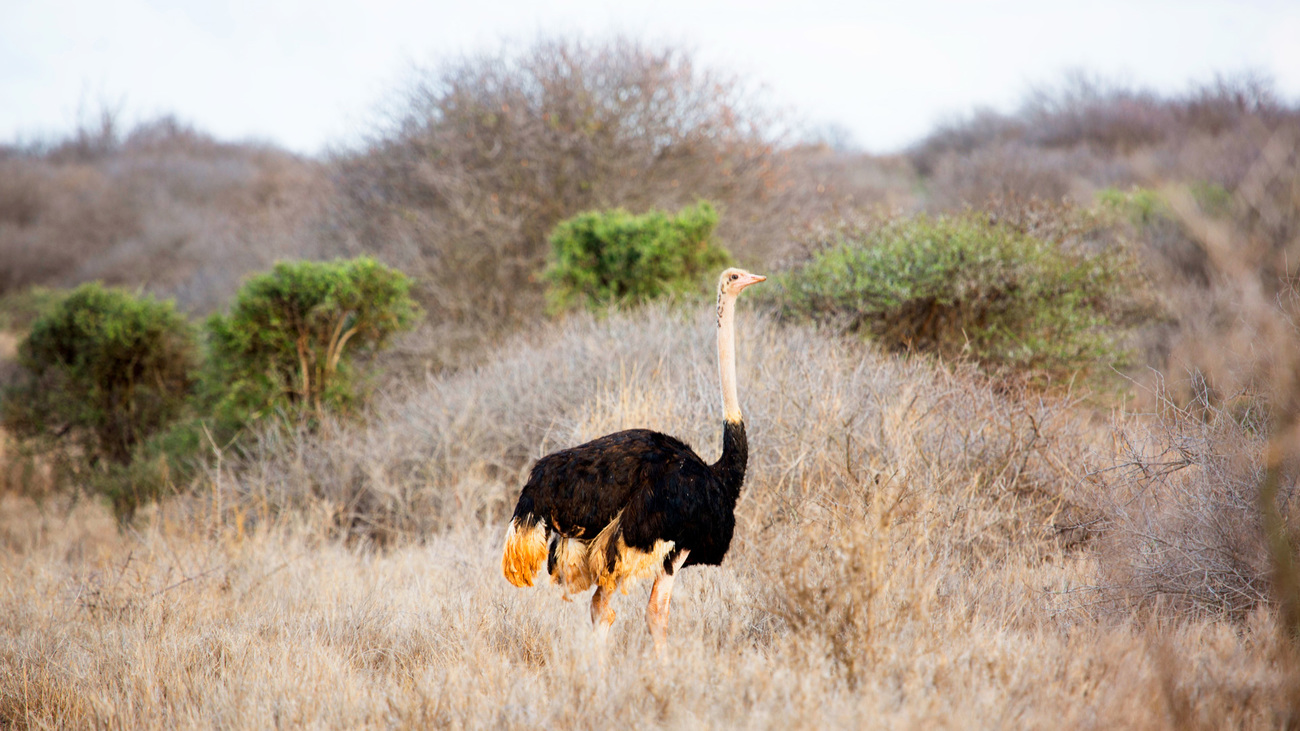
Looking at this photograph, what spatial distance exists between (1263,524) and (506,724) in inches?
121

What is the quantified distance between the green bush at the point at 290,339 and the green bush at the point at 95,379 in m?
2.43

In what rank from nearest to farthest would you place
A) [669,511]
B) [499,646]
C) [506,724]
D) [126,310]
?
[506,724] → [669,511] → [499,646] → [126,310]

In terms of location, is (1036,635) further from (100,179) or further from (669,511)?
(100,179)

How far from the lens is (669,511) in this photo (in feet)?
11.4

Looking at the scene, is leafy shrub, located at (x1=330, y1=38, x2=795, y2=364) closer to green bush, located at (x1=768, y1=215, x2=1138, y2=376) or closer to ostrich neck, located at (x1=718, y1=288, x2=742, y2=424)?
green bush, located at (x1=768, y1=215, x2=1138, y2=376)

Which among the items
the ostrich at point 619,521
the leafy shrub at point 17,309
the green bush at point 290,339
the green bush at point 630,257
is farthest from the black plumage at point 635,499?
the leafy shrub at point 17,309

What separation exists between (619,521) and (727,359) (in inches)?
35.4

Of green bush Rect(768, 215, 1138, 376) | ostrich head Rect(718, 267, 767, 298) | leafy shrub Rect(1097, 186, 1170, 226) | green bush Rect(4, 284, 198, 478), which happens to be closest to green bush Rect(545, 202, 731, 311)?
green bush Rect(768, 215, 1138, 376)

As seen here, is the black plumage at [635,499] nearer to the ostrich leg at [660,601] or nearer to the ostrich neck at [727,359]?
the ostrich leg at [660,601]

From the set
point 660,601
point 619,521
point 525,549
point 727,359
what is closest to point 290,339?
point 525,549

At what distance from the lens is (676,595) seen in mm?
4465

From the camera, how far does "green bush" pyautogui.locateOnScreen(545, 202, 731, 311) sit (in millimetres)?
10445

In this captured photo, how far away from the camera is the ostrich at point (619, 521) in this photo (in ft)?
11.5

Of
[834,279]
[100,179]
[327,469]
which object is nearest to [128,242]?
[100,179]
